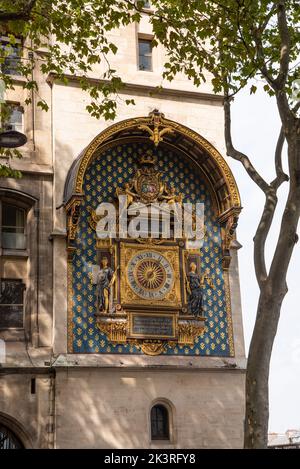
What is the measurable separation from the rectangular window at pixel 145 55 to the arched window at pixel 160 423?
12057 millimetres

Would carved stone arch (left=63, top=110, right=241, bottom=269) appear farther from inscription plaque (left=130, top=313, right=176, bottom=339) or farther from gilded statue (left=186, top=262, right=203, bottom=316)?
inscription plaque (left=130, top=313, right=176, bottom=339)

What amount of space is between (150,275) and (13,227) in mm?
4805

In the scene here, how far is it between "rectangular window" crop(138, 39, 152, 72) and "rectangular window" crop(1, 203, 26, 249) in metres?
7.19

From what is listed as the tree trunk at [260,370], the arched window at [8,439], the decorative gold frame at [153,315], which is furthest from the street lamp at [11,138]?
the tree trunk at [260,370]

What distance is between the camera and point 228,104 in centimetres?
1789

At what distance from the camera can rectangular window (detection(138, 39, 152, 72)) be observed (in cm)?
2786

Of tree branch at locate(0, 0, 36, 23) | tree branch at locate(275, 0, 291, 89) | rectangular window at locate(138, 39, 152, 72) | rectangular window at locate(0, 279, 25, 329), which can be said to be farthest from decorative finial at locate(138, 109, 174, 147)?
tree branch at locate(275, 0, 291, 89)

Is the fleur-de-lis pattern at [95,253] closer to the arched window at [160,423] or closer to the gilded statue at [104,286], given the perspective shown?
the gilded statue at [104,286]

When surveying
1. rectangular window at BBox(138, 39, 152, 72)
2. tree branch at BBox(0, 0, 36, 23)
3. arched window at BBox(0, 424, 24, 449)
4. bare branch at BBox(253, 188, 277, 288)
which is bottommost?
arched window at BBox(0, 424, 24, 449)

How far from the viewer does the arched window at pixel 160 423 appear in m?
24.4

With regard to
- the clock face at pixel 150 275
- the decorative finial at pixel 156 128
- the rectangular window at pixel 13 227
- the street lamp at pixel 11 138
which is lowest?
the clock face at pixel 150 275

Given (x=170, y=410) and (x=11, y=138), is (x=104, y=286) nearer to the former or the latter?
(x=170, y=410)

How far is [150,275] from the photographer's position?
25609 millimetres
